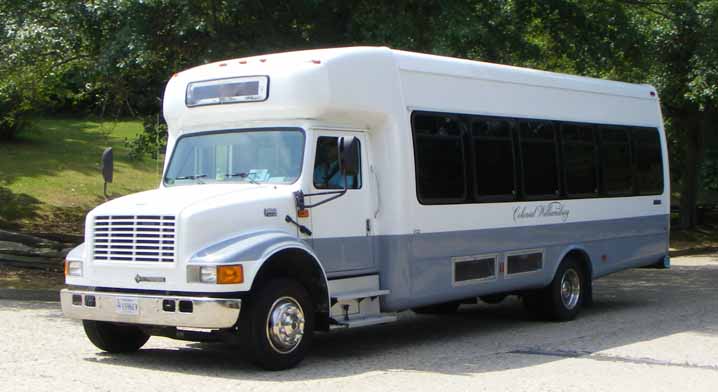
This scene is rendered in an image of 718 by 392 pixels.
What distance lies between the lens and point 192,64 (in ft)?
56.5

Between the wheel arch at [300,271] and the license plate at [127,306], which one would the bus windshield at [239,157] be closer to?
the wheel arch at [300,271]

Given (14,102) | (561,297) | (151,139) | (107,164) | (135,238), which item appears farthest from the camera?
(14,102)

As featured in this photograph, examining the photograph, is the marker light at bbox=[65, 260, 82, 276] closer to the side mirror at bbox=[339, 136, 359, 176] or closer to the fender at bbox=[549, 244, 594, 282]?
the side mirror at bbox=[339, 136, 359, 176]

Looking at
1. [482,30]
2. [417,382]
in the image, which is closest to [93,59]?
[482,30]

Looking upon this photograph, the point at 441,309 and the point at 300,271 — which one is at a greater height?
the point at 300,271

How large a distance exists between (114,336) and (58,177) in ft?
64.0

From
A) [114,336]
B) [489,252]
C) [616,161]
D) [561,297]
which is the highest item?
[616,161]

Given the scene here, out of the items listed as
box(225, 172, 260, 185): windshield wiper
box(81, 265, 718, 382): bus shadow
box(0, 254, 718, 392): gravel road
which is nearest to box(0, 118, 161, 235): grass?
box(0, 254, 718, 392): gravel road

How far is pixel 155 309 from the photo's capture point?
923cm

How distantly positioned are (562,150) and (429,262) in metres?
3.40

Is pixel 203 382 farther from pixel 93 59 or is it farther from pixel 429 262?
pixel 93 59

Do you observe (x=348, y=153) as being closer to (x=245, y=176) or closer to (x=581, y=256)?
(x=245, y=176)

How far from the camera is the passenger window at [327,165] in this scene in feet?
33.5

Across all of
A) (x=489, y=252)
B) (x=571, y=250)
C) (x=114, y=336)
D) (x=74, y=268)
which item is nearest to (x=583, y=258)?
(x=571, y=250)
